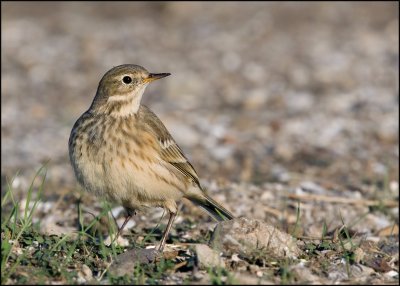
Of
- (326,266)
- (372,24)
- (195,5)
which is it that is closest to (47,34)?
(195,5)

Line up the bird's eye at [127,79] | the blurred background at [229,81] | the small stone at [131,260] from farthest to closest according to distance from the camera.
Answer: the blurred background at [229,81], the bird's eye at [127,79], the small stone at [131,260]

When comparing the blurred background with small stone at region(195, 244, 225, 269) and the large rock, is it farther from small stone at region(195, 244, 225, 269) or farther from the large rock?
small stone at region(195, 244, 225, 269)

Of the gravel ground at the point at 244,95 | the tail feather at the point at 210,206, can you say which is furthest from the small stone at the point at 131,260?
the tail feather at the point at 210,206

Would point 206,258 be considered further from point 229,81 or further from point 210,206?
point 229,81

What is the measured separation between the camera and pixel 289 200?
9109 mm

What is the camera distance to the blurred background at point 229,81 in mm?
11172

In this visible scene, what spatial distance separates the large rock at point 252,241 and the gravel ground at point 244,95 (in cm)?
44

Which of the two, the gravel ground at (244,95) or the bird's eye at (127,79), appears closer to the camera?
the bird's eye at (127,79)

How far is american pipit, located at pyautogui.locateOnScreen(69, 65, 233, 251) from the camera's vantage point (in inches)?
254

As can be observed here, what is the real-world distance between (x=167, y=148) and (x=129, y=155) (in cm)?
57

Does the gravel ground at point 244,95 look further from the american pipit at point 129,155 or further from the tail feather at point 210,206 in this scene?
the american pipit at point 129,155

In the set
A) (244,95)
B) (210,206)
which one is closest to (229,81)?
(244,95)

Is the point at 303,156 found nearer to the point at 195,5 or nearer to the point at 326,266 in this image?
the point at 326,266

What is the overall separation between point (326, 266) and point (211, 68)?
10.0 meters
